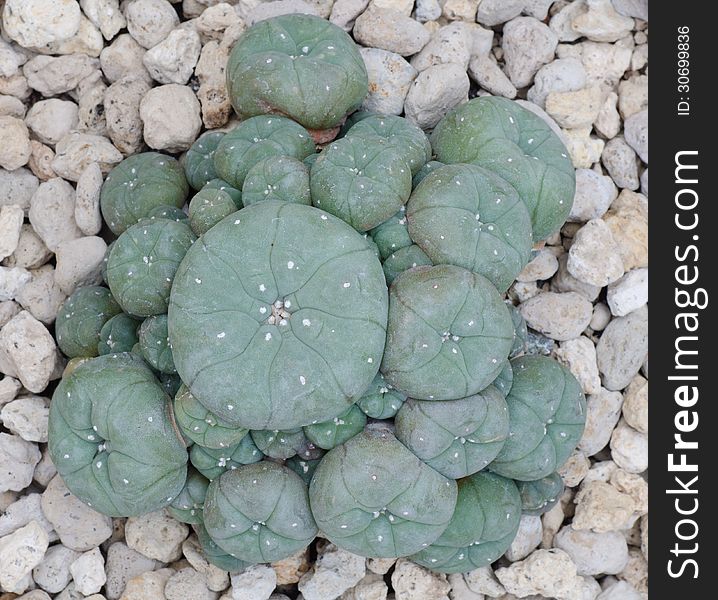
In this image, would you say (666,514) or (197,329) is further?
(666,514)

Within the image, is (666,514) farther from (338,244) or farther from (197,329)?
(197,329)

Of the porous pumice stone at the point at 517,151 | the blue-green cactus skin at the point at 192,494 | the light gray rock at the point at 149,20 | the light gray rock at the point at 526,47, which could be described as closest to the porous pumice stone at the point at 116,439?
the blue-green cactus skin at the point at 192,494

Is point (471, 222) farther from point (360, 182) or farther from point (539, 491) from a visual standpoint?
point (539, 491)

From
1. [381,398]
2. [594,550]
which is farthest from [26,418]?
[594,550]

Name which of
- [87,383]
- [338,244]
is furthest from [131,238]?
[338,244]

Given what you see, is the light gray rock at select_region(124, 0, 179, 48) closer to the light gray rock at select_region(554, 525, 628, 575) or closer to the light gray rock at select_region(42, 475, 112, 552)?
the light gray rock at select_region(42, 475, 112, 552)
